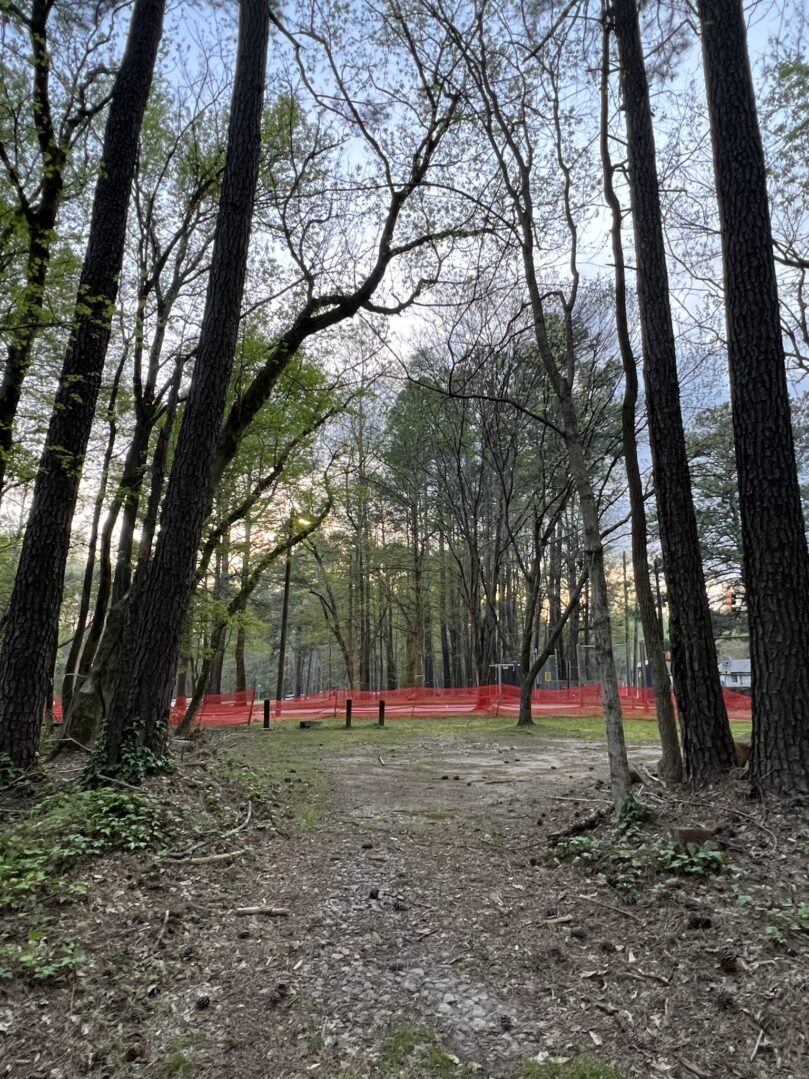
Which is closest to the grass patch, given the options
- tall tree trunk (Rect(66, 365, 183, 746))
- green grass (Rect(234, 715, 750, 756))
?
tall tree trunk (Rect(66, 365, 183, 746))

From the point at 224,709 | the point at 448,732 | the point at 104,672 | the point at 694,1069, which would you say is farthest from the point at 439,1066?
the point at 224,709

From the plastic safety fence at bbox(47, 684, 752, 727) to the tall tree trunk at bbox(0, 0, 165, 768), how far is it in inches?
460

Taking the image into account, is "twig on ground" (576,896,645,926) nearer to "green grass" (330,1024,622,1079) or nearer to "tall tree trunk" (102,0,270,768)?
"green grass" (330,1024,622,1079)

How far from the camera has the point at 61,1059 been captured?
6.03ft

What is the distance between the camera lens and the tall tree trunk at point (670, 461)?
4234mm

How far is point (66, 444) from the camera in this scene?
199 inches

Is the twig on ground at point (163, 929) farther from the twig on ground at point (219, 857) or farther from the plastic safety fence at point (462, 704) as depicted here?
the plastic safety fence at point (462, 704)

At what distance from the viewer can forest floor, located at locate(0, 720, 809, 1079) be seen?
1914 mm

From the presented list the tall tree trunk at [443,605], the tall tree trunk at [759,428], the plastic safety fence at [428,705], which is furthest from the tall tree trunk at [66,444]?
the tall tree trunk at [443,605]

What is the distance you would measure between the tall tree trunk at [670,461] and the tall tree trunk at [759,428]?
55 cm

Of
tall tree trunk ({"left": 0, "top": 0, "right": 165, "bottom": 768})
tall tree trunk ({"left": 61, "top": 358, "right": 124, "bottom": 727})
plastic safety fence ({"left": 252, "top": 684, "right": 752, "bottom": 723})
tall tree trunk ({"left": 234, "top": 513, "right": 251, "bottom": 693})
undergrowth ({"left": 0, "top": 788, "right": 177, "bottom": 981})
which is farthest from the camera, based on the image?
plastic safety fence ({"left": 252, "top": 684, "right": 752, "bottom": 723})

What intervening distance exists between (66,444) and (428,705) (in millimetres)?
14284

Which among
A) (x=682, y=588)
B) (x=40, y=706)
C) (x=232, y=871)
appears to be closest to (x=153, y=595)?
(x=40, y=706)

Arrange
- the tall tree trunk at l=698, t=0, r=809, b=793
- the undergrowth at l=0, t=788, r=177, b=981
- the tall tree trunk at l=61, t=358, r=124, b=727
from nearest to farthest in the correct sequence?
the undergrowth at l=0, t=788, r=177, b=981 < the tall tree trunk at l=698, t=0, r=809, b=793 < the tall tree trunk at l=61, t=358, r=124, b=727
